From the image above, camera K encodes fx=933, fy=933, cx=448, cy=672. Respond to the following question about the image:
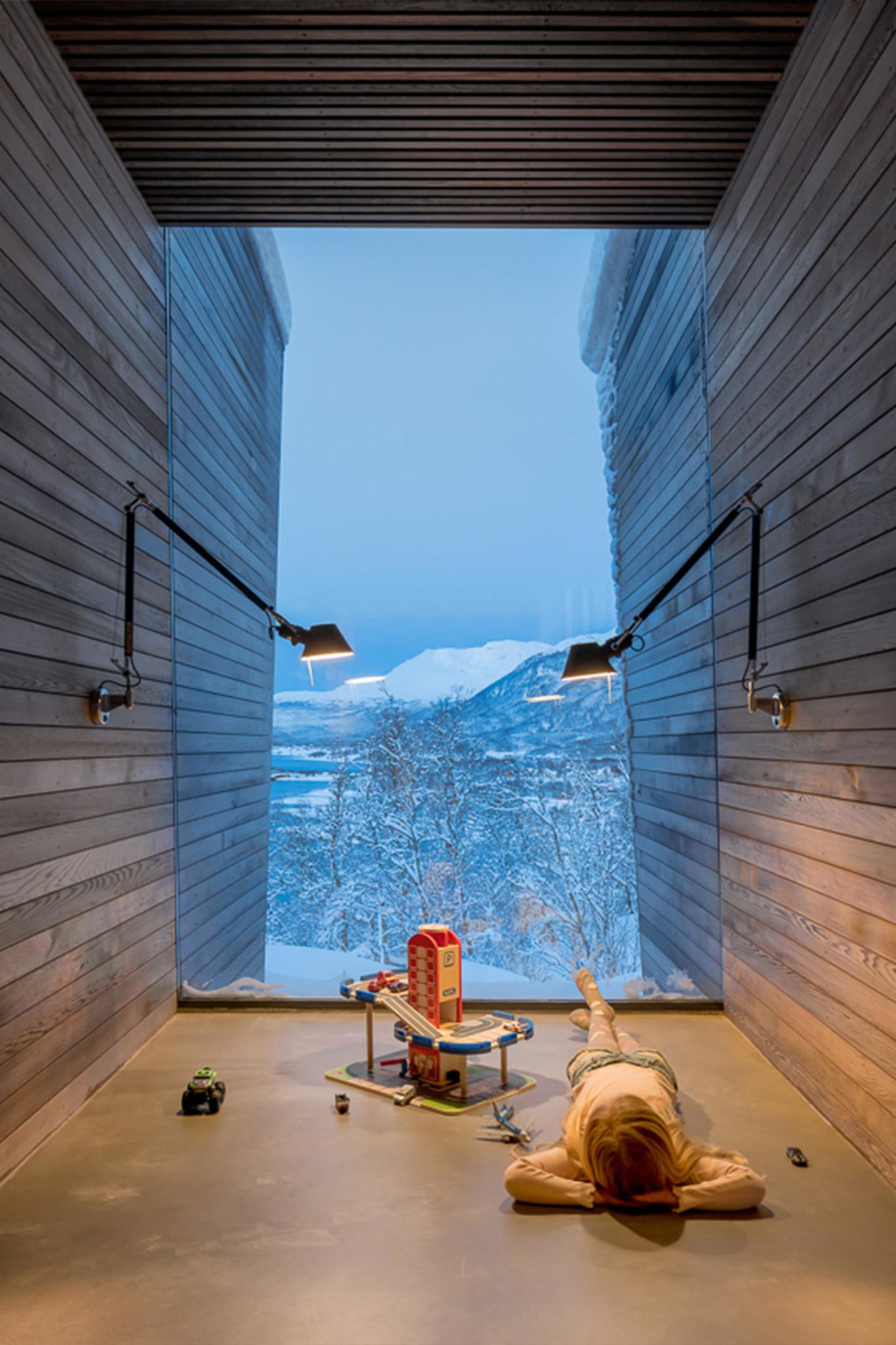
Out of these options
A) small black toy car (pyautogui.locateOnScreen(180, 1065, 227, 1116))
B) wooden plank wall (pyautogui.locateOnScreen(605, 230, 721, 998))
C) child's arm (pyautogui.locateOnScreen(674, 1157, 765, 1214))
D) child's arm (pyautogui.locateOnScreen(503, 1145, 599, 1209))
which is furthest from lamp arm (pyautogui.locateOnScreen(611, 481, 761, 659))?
small black toy car (pyautogui.locateOnScreen(180, 1065, 227, 1116))

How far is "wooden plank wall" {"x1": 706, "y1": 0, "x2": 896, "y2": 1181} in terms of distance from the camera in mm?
2488

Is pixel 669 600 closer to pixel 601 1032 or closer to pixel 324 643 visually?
pixel 324 643

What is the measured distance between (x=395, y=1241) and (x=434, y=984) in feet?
3.57

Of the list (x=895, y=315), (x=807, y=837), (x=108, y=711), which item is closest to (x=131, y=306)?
(x=108, y=711)

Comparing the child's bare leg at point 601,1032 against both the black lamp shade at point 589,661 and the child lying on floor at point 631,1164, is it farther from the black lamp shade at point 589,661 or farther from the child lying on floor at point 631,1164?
the black lamp shade at point 589,661

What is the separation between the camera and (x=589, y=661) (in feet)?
12.7

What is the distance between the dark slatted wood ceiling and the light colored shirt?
3.31 meters

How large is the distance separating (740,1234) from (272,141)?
13.1ft

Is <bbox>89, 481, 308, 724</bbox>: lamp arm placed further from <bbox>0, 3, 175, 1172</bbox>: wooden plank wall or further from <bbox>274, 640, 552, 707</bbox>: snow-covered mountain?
<bbox>274, 640, 552, 707</bbox>: snow-covered mountain

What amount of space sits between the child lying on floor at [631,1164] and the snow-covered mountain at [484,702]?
3942 mm

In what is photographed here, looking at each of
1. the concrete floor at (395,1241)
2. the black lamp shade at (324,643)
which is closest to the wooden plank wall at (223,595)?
the black lamp shade at (324,643)

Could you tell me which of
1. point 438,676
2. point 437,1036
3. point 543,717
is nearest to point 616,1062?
point 437,1036

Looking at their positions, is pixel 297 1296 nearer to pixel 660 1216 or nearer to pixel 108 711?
pixel 660 1216

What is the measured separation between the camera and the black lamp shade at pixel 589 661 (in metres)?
3.86
